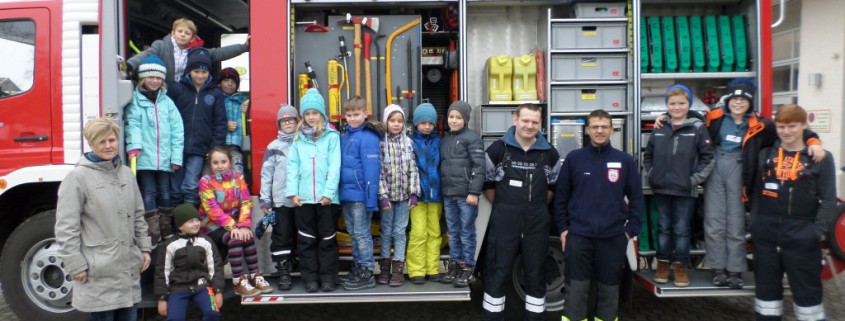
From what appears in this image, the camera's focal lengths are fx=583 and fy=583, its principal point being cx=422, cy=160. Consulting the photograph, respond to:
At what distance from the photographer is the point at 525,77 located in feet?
16.9

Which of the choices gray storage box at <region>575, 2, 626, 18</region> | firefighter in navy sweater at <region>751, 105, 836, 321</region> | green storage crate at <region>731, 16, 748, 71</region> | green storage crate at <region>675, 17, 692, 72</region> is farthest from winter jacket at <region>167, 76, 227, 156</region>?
green storage crate at <region>731, 16, 748, 71</region>

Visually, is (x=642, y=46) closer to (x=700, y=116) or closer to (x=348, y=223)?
(x=700, y=116)

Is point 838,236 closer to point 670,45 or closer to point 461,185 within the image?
point 670,45

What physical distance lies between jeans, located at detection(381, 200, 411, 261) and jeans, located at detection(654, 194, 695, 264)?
2.11m

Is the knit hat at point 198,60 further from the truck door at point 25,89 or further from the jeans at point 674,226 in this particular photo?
the jeans at point 674,226

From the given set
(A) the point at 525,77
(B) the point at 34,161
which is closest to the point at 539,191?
(A) the point at 525,77

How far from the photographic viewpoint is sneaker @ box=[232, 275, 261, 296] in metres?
4.58

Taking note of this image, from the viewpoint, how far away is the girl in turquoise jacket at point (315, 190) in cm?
456

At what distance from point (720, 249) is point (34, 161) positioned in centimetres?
557

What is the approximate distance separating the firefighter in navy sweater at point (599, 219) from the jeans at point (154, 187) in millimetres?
3188

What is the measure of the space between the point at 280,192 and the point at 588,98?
272cm

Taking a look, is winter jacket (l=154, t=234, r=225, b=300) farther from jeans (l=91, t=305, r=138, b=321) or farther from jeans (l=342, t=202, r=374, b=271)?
jeans (l=342, t=202, r=374, b=271)

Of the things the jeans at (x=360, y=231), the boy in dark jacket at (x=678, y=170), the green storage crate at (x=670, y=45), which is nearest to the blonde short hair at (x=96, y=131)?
the jeans at (x=360, y=231)

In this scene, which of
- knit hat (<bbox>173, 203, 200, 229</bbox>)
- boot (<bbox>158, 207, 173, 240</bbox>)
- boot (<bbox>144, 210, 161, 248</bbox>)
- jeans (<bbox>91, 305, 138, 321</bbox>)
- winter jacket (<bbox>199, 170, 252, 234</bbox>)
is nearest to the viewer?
jeans (<bbox>91, 305, 138, 321</bbox>)
